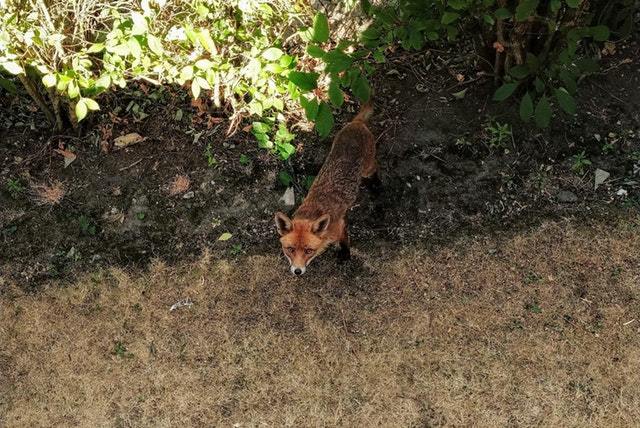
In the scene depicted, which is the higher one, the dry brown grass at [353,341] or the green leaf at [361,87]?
the green leaf at [361,87]

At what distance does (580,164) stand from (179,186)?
3568 mm

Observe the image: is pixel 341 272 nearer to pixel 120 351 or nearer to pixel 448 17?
pixel 120 351

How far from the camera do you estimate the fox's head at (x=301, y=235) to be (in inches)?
153

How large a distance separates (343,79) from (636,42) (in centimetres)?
314

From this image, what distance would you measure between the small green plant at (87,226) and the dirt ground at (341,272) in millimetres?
21

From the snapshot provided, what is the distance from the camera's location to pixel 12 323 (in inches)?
175

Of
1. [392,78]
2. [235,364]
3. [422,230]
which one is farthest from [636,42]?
[235,364]

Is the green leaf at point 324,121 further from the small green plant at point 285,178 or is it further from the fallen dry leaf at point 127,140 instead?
the fallen dry leaf at point 127,140

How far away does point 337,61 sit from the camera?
→ 136 inches

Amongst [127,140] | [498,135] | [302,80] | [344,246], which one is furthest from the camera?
[127,140]

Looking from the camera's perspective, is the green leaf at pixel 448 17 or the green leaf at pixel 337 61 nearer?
the green leaf at pixel 337 61

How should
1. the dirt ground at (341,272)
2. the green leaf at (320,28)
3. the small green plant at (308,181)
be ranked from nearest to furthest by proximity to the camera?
the green leaf at (320,28)
the dirt ground at (341,272)
the small green plant at (308,181)

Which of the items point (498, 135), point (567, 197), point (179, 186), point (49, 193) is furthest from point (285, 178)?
point (567, 197)

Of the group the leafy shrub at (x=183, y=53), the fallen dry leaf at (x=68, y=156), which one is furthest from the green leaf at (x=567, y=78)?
the fallen dry leaf at (x=68, y=156)
